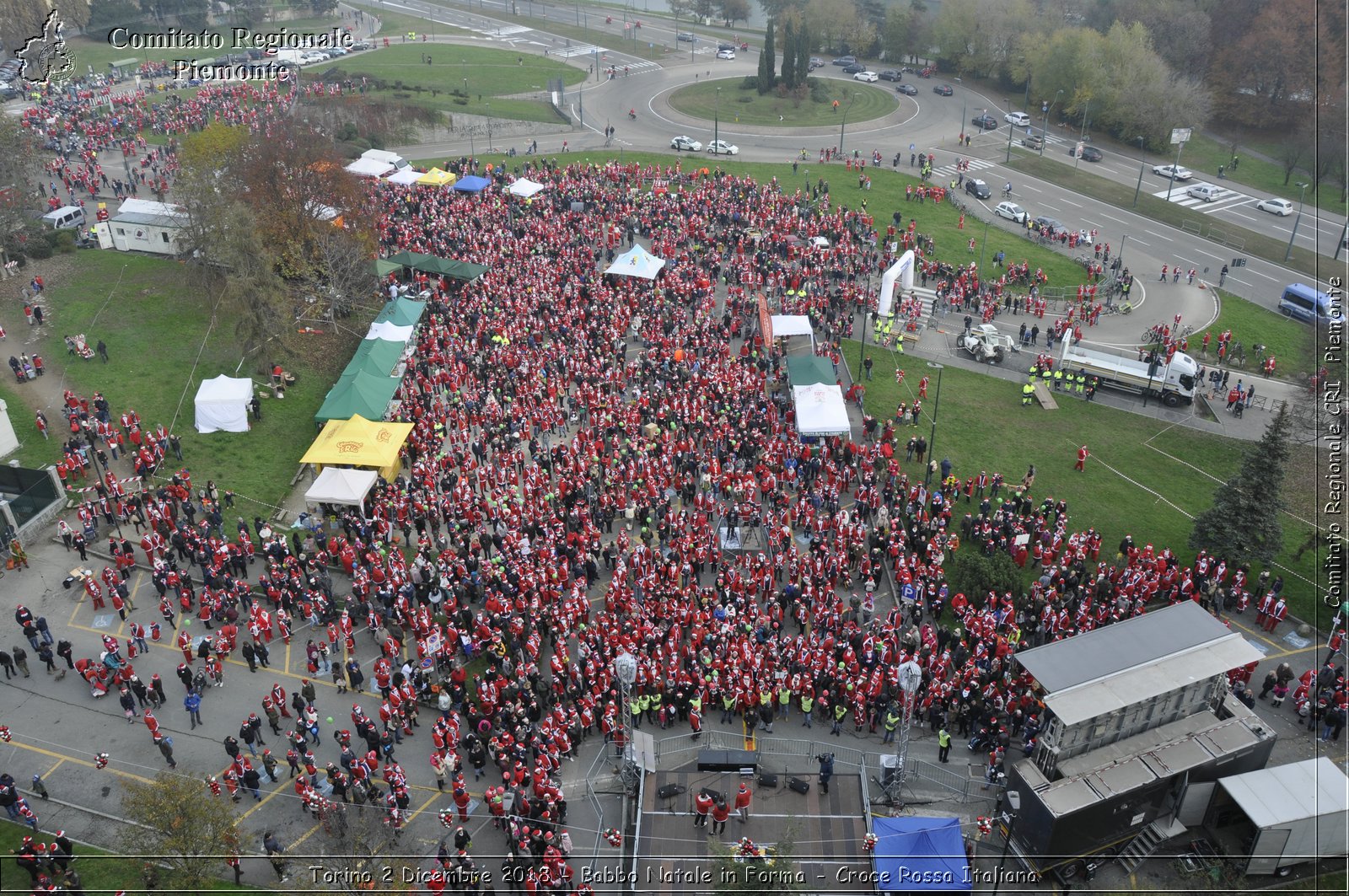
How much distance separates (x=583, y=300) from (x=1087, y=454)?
→ 2441cm

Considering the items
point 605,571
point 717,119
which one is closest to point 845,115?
point 717,119

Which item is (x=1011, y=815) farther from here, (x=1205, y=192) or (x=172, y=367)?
(x=1205, y=192)

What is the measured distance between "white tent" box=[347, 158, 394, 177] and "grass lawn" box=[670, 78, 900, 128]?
31.5m

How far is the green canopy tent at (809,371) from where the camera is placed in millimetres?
41000

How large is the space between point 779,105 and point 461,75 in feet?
100

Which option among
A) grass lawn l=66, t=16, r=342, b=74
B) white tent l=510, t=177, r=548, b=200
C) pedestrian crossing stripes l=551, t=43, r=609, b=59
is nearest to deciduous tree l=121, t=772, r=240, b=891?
white tent l=510, t=177, r=548, b=200

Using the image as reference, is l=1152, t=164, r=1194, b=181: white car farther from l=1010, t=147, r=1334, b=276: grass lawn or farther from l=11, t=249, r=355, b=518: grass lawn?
l=11, t=249, r=355, b=518: grass lawn

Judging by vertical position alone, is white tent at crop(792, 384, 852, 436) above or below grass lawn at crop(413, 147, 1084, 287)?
below

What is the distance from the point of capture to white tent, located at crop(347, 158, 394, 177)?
64.9 metres

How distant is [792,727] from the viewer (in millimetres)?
27016

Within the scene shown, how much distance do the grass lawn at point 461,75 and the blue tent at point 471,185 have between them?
21.5 m

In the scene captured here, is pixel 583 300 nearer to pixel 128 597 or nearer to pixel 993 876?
pixel 128 597

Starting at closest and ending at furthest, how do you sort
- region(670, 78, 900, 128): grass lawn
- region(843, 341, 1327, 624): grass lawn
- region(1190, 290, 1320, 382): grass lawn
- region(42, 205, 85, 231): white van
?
region(843, 341, 1327, 624): grass lawn < region(1190, 290, 1320, 382): grass lawn < region(42, 205, 85, 231): white van < region(670, 78, 900, 128): grass lawn

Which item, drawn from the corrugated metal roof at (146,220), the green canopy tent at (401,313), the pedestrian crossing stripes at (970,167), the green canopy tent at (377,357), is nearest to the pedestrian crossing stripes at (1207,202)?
the pedestrian crossing stripes at (970,167)
